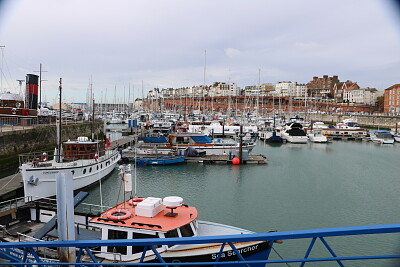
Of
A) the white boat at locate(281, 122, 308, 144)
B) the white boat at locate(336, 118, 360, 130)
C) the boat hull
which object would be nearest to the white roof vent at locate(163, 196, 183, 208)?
the boat hull

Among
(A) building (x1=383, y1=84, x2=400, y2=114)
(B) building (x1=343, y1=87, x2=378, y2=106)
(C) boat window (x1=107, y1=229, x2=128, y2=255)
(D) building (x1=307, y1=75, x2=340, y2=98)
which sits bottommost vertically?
(C) boat window (x1=107, y1=229, x2=128, y2=255)

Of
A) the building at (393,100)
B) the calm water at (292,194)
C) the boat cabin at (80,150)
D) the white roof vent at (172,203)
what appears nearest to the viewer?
the white roof vent at (172,203)

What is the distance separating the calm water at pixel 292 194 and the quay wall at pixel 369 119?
5750 cm

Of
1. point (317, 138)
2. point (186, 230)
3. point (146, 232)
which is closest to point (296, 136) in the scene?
point (317, 138)

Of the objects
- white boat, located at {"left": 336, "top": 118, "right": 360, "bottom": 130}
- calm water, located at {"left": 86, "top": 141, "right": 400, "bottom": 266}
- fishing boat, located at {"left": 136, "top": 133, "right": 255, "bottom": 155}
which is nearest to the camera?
calm water, located at {"left": 86, "top": 141, "right": 400, "bottom": 266}

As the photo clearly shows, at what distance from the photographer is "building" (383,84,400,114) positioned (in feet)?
357

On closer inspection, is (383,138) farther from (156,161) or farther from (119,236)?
(119,236)

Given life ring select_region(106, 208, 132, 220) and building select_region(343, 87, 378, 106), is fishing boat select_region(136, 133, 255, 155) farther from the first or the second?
building select_region(343, 87, 378, 106)

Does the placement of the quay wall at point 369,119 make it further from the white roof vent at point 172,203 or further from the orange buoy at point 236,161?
the white roof vent at point 172,203

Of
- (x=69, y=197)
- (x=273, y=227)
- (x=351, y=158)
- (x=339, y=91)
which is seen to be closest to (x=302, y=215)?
(x=273, y=227)

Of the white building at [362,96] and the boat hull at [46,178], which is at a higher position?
the white building at [362,96]

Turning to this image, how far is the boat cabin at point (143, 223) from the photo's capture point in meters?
8.28

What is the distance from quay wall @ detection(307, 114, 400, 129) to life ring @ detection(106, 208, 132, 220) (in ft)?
274

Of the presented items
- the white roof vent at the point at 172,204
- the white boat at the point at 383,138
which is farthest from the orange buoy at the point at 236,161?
the white boat at the point at 383,138
